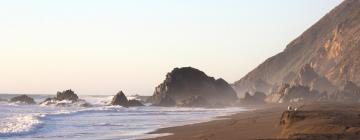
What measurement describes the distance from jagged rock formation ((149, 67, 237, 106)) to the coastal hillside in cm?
1913

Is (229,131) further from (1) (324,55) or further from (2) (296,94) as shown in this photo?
(1) (324,55)

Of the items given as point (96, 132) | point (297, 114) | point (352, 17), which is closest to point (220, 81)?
point (352, 17)

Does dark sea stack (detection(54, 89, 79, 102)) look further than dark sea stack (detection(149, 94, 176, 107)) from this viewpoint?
Yes

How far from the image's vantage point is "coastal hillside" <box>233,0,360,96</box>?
10012 cm

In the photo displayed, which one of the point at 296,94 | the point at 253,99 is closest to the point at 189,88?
the point at 253,99

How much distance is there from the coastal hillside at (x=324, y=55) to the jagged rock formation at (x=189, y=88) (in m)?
19.1

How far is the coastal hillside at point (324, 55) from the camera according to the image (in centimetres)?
10012

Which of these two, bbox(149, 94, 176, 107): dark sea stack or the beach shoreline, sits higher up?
bbox(149, 94, 176, 107): dark sea stack

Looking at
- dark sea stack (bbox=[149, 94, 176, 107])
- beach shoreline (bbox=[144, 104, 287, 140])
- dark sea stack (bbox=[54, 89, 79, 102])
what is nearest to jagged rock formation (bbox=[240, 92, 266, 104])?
dark sea stack (bbox=[149, 94, 176, 107])

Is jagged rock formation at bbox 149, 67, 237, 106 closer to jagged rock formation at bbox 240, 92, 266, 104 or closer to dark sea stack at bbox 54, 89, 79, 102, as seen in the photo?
jagged rock formation at bbox 240, 92, 266, 104

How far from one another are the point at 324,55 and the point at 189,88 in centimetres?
4086

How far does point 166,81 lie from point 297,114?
71.8m

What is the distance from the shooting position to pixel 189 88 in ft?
300

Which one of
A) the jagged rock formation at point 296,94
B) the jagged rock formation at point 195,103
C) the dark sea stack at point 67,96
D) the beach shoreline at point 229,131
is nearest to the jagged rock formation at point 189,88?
the jagged rock formation at point 195,103
